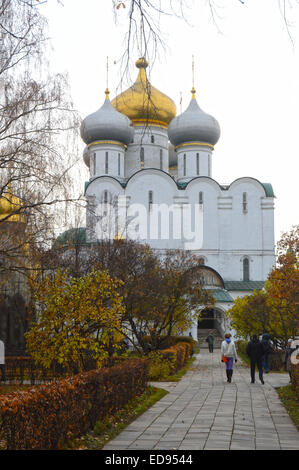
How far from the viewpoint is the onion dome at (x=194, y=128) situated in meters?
44.3

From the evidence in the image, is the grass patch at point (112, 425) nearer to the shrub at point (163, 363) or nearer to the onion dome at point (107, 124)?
the shrub at point (163, 363)

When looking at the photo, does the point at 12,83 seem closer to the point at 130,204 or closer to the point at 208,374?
the point at 208,374

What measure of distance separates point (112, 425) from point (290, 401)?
4258mm

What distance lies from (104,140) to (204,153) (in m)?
7.10

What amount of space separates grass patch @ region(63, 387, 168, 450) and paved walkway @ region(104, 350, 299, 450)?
0.38ft

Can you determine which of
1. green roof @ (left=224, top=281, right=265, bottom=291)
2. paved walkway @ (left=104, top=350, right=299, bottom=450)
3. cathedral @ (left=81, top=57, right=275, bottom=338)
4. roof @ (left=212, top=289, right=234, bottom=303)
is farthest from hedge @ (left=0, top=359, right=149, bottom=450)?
cathedral @ (left=81, top=57, right=275, bottom=338)

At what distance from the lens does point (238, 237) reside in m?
42.6

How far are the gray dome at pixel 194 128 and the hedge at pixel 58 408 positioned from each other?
117ft

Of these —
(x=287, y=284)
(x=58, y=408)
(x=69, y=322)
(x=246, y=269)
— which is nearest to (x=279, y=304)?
(x=287, y=284)

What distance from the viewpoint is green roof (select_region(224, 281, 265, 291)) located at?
135 ft

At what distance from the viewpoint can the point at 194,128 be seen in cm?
4425

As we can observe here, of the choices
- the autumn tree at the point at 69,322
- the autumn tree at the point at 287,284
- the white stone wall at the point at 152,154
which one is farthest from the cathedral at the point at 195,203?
the autumn tree at the point at 69,322

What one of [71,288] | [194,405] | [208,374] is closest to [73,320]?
[71,288]

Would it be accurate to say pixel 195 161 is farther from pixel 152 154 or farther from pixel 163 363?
pixel 163 363
